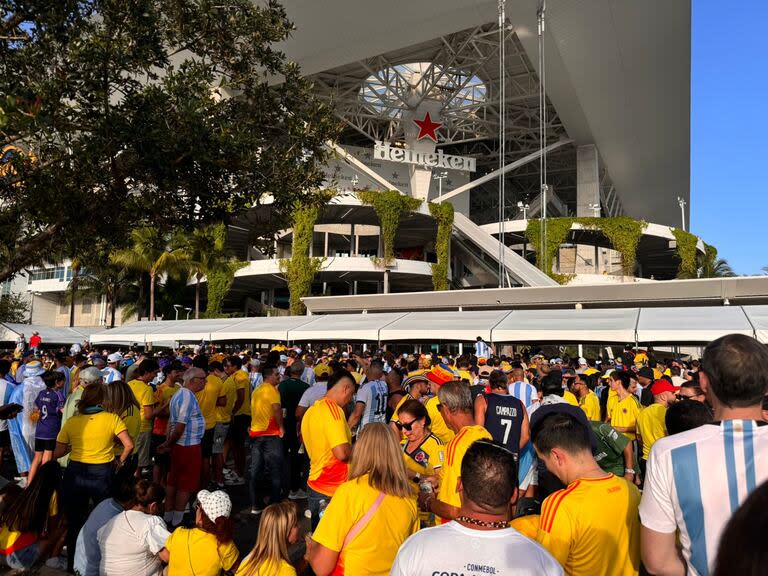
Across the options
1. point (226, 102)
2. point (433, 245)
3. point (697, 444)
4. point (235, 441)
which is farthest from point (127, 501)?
point (433, 245)

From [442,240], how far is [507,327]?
2232 centimetres

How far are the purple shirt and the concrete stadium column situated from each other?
144 ft

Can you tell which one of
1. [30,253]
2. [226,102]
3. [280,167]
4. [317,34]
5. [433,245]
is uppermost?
[317,34]

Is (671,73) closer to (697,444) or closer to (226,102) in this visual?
(226,102)

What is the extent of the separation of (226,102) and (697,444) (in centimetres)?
841

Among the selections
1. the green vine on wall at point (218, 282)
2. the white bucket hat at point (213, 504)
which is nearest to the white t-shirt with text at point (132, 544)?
the white bucket hat at point (213, 504)

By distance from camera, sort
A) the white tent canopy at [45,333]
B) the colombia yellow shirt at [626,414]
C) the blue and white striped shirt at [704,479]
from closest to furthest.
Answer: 1. the blue and white striped shirt at [704,479]
2. the colombia yellow shirt at [626,414]
3. the white tent canopy at [45,333]

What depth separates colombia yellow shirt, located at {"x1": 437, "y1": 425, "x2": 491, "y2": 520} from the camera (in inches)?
147

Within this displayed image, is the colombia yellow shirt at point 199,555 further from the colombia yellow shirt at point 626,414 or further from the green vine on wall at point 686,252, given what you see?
the green vine on wall at point 686,252

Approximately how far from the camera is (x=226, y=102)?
8875mm

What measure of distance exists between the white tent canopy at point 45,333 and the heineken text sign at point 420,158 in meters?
23.3

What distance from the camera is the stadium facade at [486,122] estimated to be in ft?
97.5

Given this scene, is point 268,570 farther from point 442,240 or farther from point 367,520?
point 442,240

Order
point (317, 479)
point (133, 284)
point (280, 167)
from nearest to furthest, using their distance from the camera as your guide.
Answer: point (317, 479), point (280, 167), point (133, 284)
